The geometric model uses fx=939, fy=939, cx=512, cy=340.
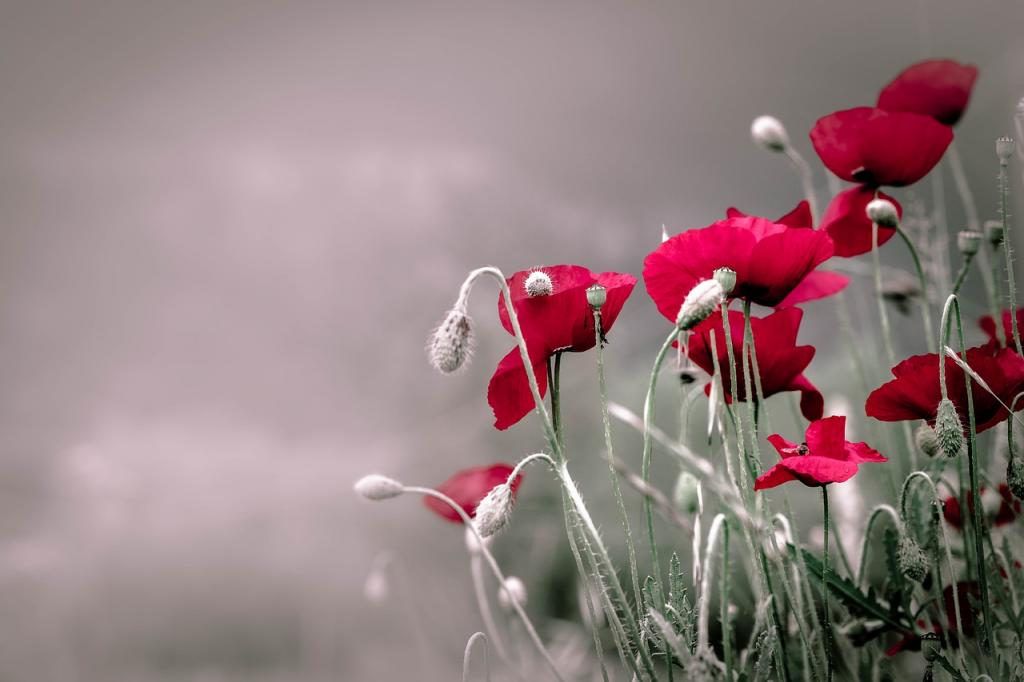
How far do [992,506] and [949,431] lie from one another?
272 millimetres

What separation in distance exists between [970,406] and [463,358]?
0.29m

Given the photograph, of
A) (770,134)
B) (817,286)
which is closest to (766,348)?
(817,286)

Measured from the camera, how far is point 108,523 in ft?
4.91

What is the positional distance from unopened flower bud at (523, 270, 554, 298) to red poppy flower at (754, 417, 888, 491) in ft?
0.50

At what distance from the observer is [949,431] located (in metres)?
0.49

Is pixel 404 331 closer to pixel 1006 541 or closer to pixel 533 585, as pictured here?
pixel 533 585

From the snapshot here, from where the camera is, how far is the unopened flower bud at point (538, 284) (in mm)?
515

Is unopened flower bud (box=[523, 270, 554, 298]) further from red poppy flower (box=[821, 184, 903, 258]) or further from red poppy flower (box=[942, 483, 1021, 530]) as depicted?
red poppy flower (box=[942, 483, 1021, 530])

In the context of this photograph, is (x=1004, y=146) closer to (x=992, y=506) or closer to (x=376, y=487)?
(x=992, y=506)

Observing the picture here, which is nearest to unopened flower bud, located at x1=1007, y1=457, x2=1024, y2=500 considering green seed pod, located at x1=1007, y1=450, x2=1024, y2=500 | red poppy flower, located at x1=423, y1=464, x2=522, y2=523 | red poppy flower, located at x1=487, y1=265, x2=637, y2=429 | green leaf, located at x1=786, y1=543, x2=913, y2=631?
green seed pod, located at x1=1007, y1=450, x2=1024, y2=500

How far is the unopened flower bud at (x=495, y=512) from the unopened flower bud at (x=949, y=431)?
229mm

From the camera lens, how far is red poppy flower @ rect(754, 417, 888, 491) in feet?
1.60

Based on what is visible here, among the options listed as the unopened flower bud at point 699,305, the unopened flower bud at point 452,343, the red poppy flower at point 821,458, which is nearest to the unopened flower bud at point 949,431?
the red poppy flower at point 821,458

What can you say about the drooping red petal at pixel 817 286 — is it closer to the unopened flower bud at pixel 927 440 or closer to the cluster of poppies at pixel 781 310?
the cluster of poppies at pixel 781 310
